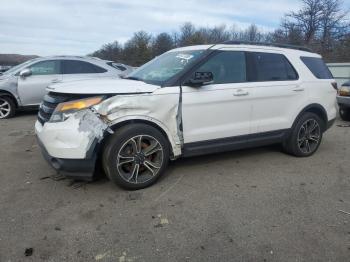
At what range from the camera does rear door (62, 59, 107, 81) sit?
9.73m

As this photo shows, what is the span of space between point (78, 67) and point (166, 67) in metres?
5.67

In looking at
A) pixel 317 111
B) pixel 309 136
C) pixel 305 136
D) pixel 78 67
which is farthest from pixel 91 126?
pixel 78 67

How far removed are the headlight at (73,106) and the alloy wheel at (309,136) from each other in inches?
136

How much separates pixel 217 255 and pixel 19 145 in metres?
4.78

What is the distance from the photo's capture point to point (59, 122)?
13.1 ft

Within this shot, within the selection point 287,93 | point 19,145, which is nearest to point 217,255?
point 287,93

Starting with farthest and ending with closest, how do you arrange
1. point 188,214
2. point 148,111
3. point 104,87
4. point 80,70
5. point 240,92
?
point 80,70
point 240,92
point 148,111
point 104,87
point 188,214

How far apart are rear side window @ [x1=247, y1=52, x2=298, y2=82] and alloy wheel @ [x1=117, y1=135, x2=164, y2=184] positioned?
1760mm

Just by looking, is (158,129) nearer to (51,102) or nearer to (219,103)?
(219,103)

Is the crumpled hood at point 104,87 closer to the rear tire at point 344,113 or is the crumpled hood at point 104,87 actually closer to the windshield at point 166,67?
the windshield at point 166,67

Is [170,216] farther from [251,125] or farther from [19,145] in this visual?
[19,145]

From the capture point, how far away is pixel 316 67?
5887 mm

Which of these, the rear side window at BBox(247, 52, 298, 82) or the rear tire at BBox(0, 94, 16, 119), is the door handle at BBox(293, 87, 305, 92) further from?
the rear tire at BBox(0, 94, 16, 119)

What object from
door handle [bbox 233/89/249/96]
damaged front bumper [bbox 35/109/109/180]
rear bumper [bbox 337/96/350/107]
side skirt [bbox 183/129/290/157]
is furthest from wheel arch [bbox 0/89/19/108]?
rear bumper [bbox 337/96/350/107]
